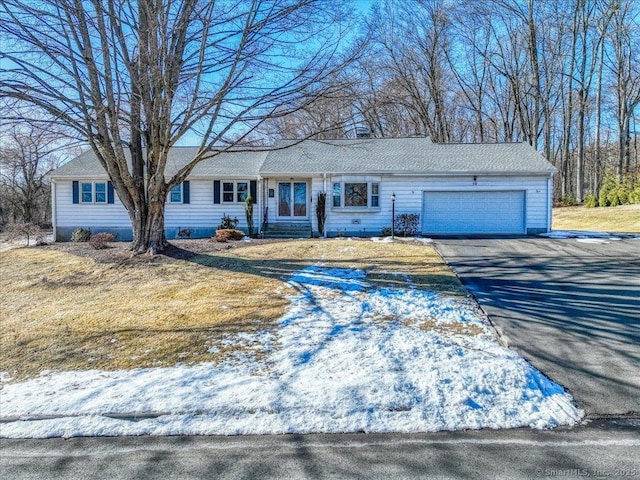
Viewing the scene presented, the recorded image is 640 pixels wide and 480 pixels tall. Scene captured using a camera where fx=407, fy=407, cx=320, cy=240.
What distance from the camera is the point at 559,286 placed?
7.69m

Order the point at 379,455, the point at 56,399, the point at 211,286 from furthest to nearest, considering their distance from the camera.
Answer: the point at 211,286
the point at 56,399
the point at 379,455

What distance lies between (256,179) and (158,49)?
8.87 metres

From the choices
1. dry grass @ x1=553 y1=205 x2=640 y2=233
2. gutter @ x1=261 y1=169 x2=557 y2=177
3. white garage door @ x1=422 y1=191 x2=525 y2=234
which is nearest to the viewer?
gutter @ x1=261 y1=169 x2=557 y2=177

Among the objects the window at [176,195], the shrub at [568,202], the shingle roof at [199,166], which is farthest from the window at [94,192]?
the shrub at [568,202]

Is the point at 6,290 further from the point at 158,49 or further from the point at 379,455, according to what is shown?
the point at 379,455

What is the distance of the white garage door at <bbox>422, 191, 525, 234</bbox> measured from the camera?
53.2 feet

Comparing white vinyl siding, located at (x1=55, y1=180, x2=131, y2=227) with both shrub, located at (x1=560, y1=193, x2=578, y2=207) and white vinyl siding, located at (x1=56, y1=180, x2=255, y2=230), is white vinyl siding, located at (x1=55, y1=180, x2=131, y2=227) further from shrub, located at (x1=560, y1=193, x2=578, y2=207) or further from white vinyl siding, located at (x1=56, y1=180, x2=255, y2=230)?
shrub, located at (x1=560, y1=193, x2=578, y2=207)

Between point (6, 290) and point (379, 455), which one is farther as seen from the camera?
point (6, 290)

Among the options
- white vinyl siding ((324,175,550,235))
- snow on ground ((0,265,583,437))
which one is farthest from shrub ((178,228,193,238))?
snow on ground ((0,265,583,437))

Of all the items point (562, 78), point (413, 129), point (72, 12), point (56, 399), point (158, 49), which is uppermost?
point (562, 78)

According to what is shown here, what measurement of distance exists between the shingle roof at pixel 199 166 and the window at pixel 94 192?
1.39 feet

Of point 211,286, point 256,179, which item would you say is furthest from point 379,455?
point 256,179

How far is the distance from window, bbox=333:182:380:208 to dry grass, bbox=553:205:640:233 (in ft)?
35.2

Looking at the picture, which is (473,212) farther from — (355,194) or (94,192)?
(94,192)
